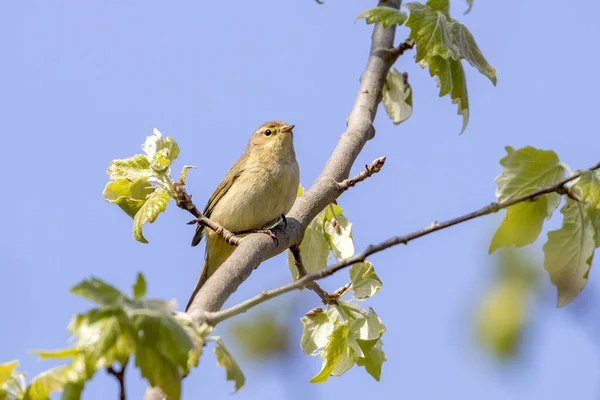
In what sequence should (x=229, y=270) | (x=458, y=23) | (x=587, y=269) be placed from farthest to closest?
(x=458, y=23) → (x=229, y=270) → (x=587, y=269)

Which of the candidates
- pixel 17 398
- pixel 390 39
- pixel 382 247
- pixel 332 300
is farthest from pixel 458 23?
pixel 17 398

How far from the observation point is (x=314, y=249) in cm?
439

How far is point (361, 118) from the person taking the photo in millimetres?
4555

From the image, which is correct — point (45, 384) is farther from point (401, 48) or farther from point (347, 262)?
point (401, 48)

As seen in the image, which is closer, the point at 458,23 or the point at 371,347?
the point at 371,347

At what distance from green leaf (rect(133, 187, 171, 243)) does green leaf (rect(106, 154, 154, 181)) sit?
0.38ft

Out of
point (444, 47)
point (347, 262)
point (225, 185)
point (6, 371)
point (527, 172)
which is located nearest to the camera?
point (6, 371)

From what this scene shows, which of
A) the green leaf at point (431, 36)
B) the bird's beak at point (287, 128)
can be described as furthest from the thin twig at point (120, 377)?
the bird's beak at point (287, 128)

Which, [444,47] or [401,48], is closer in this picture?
[444,47]

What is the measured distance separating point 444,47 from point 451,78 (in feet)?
0.87

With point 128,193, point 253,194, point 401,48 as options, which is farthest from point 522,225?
point 253,194

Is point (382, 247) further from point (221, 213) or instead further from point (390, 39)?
point (221, 213)

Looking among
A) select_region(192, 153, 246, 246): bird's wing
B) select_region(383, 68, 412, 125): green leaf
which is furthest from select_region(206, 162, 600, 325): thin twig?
select_region(192, 153, 246, 246): bird's wing

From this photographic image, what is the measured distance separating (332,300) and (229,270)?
906 millimetres
